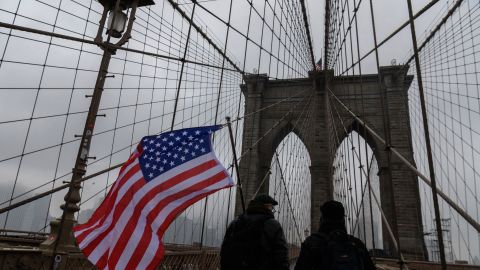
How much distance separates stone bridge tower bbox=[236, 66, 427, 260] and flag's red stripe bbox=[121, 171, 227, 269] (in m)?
11.3

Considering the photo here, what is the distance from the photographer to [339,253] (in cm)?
178

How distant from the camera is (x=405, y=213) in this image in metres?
16.4

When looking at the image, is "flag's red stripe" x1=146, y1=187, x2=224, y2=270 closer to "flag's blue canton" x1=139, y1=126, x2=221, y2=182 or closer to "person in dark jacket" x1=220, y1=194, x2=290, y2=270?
"flag's blue canton" x1=139, y1=126, x2=221, y2=182

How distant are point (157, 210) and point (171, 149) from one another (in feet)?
1.76

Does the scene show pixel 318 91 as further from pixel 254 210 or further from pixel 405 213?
pixel 254 210

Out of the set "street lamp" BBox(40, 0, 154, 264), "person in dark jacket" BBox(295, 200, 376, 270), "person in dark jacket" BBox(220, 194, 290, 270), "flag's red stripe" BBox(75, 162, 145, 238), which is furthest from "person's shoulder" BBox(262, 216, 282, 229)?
"street lamp" BBox(40, 0, 154, 264)

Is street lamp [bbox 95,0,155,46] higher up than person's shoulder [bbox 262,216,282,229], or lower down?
higher up

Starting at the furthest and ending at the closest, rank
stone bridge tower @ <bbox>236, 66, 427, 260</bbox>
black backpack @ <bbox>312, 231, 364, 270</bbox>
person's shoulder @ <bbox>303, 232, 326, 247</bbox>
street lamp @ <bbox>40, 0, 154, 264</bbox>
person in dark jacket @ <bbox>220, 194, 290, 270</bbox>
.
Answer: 1. stone bridge tower @ <bbox>236, 66, 427, 260</bbox>
2. street lamp @ <bbox>40, 0, 154, 264</bbox>
3. person in dark jacket @ <bbox>220, 194, 290, 270</bbox>
4. person's shoulder @ <bbox>303, 232, 326, 247</bbox>
5. black backpack @ <bbox>312, 231, 364, 270</bbox>

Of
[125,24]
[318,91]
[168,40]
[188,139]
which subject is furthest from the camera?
[318,91]

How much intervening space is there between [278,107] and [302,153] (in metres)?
3.04

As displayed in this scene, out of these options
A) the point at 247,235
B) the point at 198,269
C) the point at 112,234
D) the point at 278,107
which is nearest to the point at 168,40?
the point at 198,269

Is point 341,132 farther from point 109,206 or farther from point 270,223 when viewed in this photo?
point 270,223

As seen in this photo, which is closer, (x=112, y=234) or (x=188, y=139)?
(x=112, y=234)

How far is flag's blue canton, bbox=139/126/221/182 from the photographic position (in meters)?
2.80
